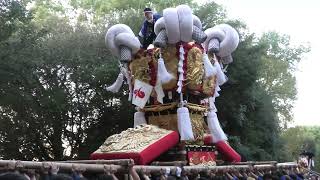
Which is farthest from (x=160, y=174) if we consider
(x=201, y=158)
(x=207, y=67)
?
(x=207, y=67)

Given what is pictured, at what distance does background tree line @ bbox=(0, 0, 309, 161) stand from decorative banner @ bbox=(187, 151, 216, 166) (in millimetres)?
6502

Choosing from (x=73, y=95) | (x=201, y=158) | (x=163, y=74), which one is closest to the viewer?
(x=163, y=74)

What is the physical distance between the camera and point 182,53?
29.4 ft

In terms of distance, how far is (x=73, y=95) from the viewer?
16.8 m

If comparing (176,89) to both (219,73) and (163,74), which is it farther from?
(219,73)

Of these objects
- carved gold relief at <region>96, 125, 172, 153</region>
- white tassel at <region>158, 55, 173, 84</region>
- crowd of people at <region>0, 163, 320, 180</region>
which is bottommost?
crowd of people at <region>0, 163, 320, 180</region>

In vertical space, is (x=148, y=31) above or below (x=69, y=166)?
above

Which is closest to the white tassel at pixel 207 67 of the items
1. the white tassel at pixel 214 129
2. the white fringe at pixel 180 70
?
the white fringe at pixel 180 70

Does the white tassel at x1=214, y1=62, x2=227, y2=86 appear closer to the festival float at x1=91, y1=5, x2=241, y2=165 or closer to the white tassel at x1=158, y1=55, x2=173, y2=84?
the festival float at x1=91, y1=5, x2=241, y2=165

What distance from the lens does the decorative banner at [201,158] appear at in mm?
8664

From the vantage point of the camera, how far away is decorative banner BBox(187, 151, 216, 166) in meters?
8.66

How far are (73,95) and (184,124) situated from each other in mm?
8927

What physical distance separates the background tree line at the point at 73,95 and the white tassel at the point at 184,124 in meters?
6.25

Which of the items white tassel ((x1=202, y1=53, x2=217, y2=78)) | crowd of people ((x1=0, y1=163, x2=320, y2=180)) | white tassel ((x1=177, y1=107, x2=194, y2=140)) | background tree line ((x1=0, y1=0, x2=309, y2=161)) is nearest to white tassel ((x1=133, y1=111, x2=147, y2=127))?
white tassel ((x1=177, y1=107, x2=194, y2=140))
